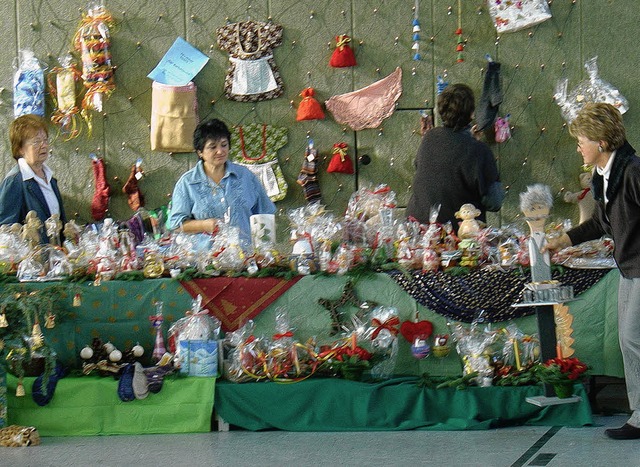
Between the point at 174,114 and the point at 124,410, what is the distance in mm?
3000

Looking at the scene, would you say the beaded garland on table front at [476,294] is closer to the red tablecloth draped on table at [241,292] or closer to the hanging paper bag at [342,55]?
the red tablecloth draped on table at [241,292]

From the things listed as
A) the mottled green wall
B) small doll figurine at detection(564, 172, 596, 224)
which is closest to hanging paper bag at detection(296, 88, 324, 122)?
the mottled green wall

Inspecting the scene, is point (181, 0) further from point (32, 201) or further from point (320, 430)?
point (320, 430)

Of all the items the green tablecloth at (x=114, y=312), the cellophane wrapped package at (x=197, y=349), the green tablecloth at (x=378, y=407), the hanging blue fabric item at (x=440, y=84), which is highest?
the hanging blue fabric item at (x=440, y=84)

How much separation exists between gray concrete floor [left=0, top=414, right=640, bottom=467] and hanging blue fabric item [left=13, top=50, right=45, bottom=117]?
330 cm

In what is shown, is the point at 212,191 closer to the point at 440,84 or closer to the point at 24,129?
the point at 24,129

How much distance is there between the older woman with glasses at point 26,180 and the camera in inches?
236

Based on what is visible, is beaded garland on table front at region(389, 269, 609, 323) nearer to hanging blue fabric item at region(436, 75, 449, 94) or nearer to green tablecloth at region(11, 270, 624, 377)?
green tablecloth at region(11, 270, 624, 377)

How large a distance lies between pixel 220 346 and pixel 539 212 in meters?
1.72

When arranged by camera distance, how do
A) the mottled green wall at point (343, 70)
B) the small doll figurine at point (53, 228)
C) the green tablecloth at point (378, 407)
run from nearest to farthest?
the green tablecloth at point (378, 407) < the small doll figurine at point (53, 228) < the mottled green wall at point (343, 70)

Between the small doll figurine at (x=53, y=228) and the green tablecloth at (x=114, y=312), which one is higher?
the small doll figurine at (x=53, y=228)

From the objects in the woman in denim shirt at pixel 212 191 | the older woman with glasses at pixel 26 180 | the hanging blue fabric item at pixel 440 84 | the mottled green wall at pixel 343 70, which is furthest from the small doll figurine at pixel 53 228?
the hanging blue fabric item at pixel 440 84

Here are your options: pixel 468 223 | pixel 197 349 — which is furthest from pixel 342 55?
pixel 197 349

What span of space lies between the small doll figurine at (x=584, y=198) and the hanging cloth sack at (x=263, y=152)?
2.05m
